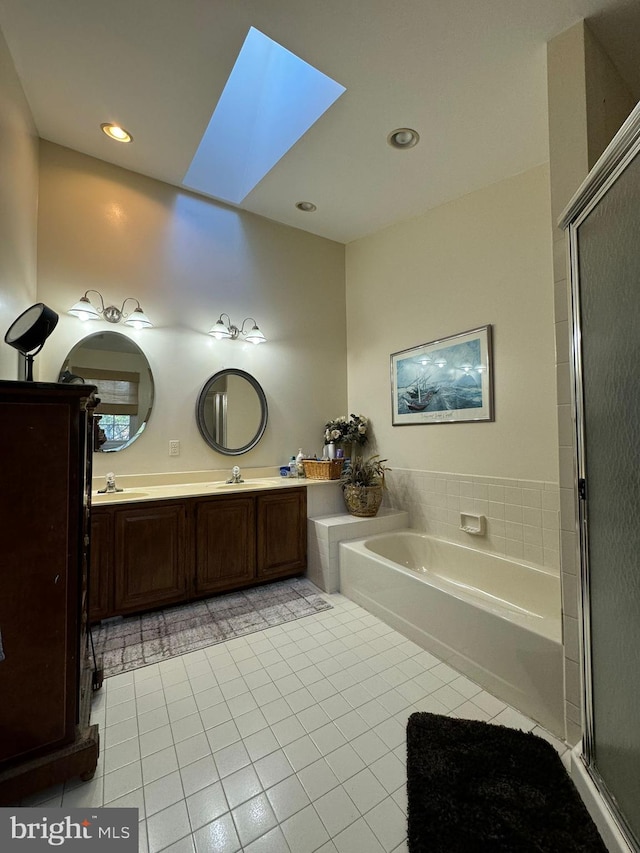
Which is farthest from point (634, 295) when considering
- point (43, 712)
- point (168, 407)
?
point (168, 407)

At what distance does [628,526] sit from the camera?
3.46ft

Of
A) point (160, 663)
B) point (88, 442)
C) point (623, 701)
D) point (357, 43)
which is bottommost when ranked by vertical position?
point (160, 663)

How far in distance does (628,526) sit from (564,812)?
36.9 inches

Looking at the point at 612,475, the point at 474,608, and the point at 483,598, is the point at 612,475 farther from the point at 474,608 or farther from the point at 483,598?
the point at 483,598

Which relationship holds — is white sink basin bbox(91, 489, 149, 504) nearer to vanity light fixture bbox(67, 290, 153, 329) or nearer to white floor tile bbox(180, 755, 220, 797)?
vanity light fixture bbox(67, 290, 153, 329)

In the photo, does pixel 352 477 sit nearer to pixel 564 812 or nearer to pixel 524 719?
pixel 524 719

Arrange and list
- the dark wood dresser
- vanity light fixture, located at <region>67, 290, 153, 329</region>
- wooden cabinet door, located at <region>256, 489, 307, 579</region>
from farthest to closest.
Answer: wooden cabinet door, located at <region>256, 489, 307, 579</region> < vanity light fixture, located at <region>67, 290, 153, 329</region> < the dark wood dresser

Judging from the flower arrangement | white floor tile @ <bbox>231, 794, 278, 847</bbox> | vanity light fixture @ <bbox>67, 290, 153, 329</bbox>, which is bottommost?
white floor tile @ <bbox>231, 794, 278, 847</bbox>

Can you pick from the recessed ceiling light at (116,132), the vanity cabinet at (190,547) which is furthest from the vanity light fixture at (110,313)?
the vanity cabinet at (190,547)

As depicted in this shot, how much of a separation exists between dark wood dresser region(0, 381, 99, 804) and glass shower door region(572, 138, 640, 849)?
1722 mm

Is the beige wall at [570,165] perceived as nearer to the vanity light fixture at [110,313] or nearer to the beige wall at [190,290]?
the beige wall at [190,290]

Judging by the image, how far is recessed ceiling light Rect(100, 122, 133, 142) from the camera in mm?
2293

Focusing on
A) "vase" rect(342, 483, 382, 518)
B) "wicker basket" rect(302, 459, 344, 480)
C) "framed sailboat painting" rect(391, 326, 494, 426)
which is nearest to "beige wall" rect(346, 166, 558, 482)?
"framed sailboat painting" rect(391, 326, 494, 426)

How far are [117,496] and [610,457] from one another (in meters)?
2.64
